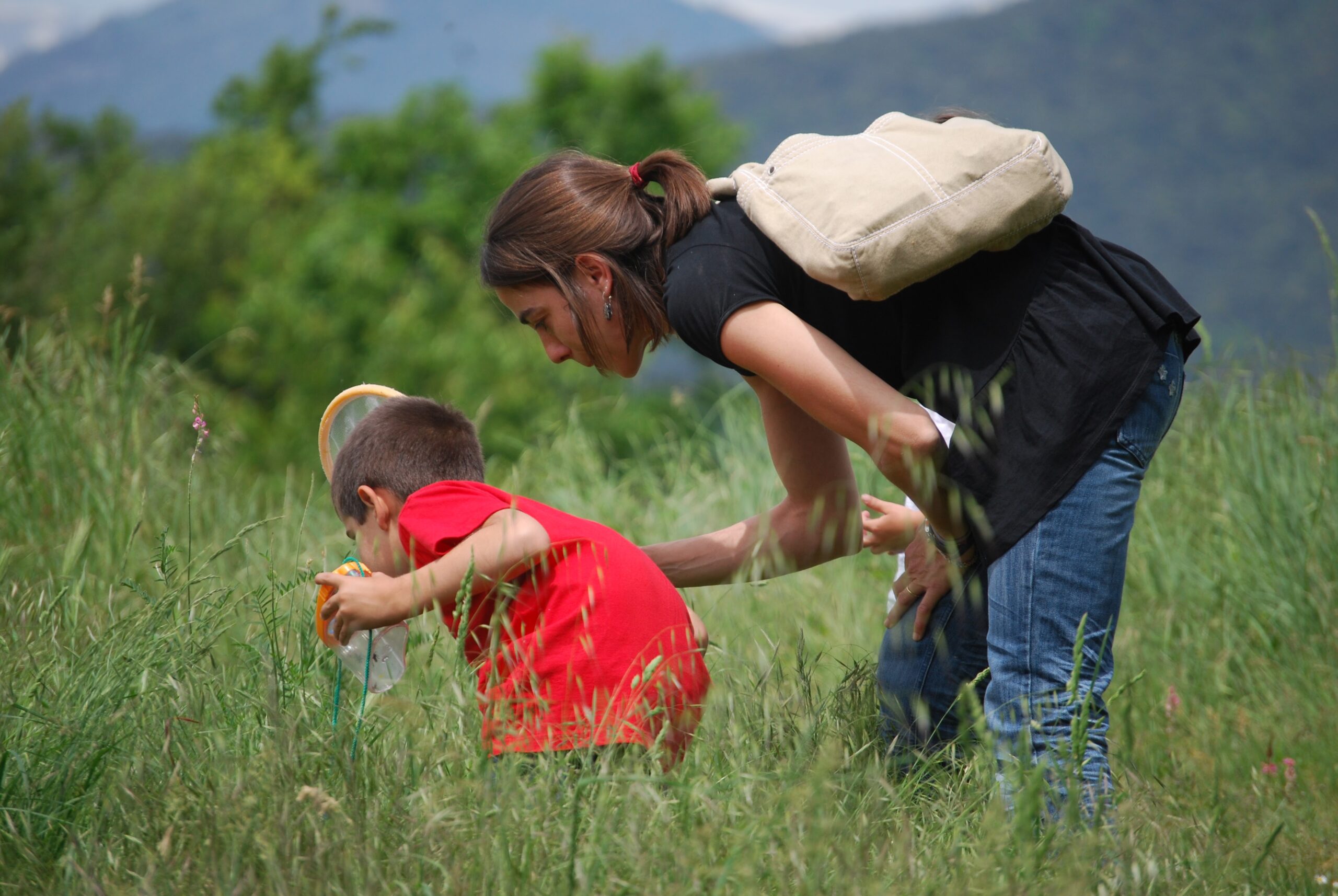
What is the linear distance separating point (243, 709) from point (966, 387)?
1.27 metres

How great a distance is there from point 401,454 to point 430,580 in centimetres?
39

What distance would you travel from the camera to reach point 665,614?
1.87 meters

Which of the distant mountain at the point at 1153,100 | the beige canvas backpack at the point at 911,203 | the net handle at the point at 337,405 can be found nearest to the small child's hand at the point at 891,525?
the beige canvas backpack at the point at 911,203

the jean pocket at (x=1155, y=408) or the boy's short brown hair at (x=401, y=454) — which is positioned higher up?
the jean pocket at (x=1155, y=408)

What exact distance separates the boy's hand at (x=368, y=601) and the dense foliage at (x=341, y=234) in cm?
1673

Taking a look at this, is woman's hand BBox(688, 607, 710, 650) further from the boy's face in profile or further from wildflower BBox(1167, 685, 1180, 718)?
wildflower BBox(1167, 685, 1180, 718)

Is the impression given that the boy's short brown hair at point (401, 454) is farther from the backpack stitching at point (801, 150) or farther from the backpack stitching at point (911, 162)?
the backpack stitching at point (911, 162)

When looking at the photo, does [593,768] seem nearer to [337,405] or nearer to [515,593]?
[515,593]

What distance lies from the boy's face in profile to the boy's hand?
8.1 inches

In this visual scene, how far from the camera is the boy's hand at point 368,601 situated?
1662mm

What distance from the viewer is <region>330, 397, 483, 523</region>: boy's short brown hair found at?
1933 millimetres

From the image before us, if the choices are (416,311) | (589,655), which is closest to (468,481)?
(589,655)

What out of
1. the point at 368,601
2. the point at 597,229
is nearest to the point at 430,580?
the point at 368,601

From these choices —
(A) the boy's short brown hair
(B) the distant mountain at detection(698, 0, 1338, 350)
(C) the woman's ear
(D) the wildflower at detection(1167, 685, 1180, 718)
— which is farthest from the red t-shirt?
(B) the distant mountain at detection(698, 0, 1338, 350)
